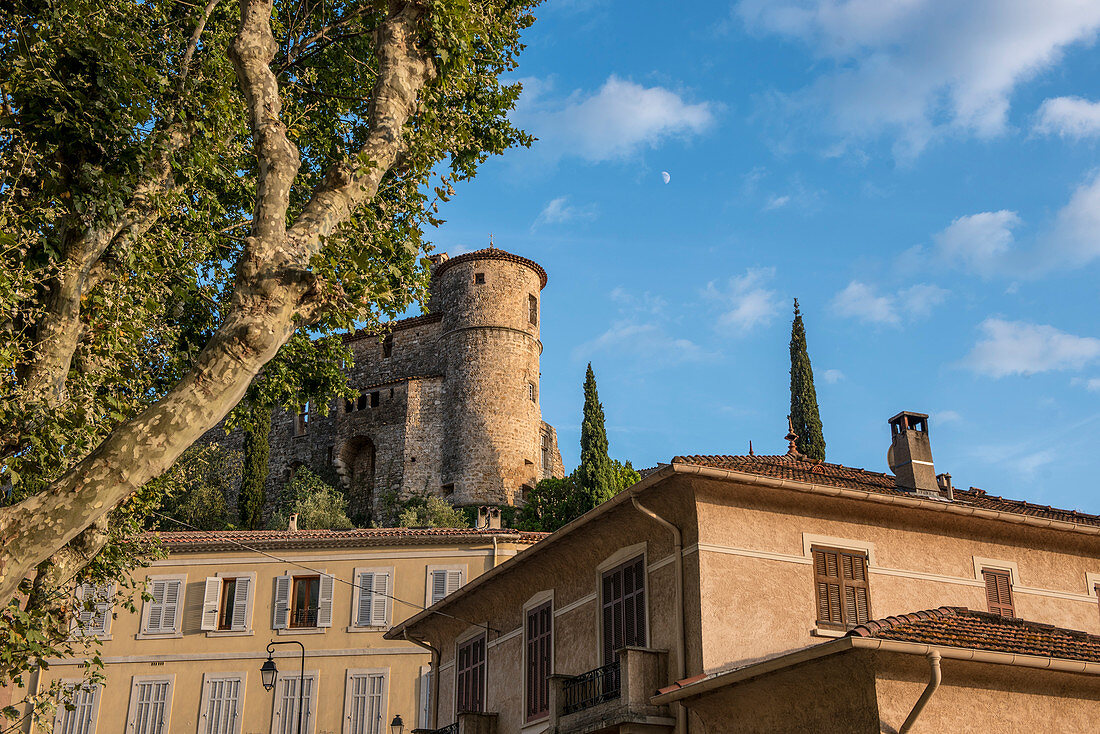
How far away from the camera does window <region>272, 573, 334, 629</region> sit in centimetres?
3259

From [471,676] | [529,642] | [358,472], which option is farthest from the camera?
[358,472]

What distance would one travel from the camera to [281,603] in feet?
108

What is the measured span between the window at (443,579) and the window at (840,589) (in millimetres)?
19615

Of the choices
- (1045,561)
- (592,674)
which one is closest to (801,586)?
(592,674)

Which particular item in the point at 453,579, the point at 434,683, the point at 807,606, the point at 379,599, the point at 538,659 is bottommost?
the point at 538,659

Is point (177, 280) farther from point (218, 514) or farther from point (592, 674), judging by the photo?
point (218, 514)

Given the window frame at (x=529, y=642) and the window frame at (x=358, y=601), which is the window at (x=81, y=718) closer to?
the window frame at (x=358, y=601)

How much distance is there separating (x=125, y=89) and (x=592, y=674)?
9326mm

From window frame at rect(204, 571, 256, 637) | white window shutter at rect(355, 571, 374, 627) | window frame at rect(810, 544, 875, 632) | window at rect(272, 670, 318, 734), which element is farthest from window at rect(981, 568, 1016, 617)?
window frame at rect(204, 571, 256, 637)

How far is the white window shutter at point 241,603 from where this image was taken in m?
32.8

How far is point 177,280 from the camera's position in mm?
14188

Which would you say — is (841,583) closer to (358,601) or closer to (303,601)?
(358,601)

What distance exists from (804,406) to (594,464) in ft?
41.0

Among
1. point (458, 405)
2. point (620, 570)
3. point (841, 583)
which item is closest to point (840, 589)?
point (841, 583)
